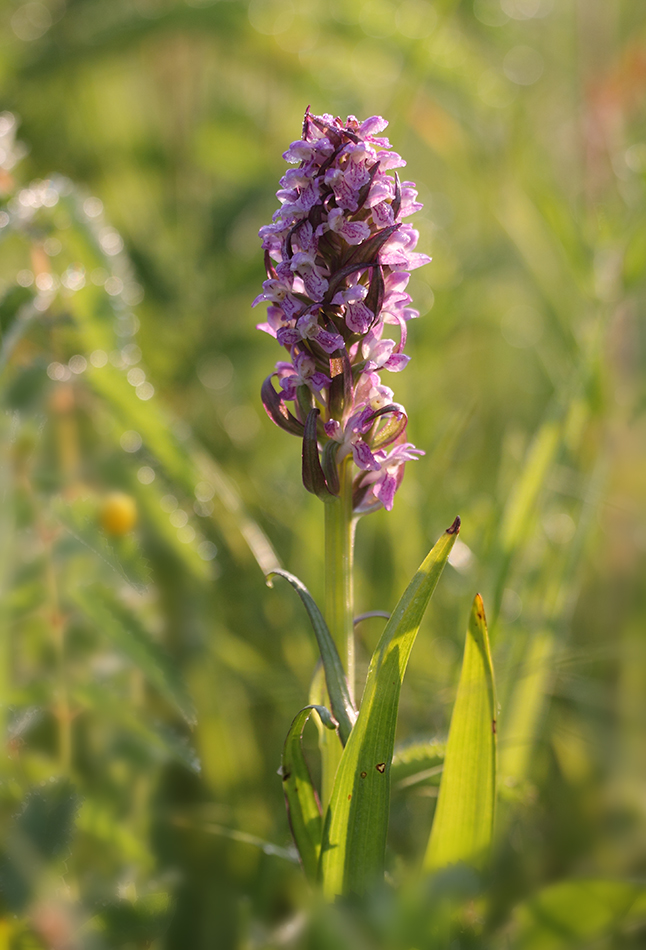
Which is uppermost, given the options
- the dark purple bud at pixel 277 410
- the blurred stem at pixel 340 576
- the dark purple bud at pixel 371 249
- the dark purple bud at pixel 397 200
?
the dark purple bud at pixel 397 200

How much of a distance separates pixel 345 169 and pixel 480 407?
1884 millimetres

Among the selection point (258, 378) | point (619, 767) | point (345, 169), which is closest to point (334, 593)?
point (345, 169)

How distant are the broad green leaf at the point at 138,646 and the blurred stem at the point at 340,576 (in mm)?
239

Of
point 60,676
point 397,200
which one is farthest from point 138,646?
point 397,200

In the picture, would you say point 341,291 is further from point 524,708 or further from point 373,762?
point 524,708

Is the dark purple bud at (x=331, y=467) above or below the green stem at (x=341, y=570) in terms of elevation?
above

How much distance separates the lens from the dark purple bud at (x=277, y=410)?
92cm

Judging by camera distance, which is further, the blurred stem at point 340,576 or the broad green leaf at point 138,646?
the broad green leaf at point 138,646

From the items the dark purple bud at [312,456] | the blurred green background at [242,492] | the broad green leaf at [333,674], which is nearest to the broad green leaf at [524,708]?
the blurred green background at [242,492]

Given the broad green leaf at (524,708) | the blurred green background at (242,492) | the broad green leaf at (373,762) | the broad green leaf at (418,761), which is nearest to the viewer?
the broad green leaf at (373,762)

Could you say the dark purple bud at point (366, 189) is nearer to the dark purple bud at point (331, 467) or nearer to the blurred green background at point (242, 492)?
the dark purple bud at point (331, 467)

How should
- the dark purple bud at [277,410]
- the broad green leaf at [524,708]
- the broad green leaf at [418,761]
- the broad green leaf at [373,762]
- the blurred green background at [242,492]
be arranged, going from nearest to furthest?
the broad green leaf at [373,762], the dark purple bud at [277,410], the broad green leaf at [418,761], the blurred green background at [242,492], the broad green leaf at [524,708]

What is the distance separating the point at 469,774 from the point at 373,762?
0.12 metres

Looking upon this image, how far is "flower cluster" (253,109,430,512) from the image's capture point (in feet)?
2.81
